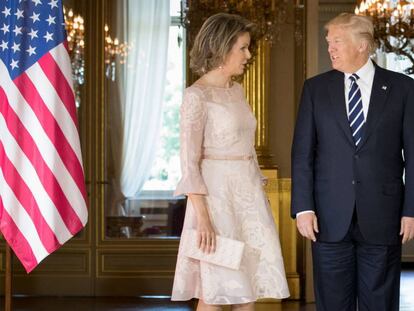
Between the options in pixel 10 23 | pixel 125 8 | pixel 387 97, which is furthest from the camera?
pixel 125 8

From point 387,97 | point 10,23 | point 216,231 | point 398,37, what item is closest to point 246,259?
point 216,231

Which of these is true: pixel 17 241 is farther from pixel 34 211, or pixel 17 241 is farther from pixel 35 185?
pixel 35 185

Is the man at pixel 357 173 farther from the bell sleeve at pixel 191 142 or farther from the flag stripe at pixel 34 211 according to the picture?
the flag stripe at pixel 34 211

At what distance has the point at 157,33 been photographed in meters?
7.14

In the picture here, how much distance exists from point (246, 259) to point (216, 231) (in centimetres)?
18

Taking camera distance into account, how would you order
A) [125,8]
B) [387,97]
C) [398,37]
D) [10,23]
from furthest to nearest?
[398,37]
[125,8]
[10,23]
[387,97]

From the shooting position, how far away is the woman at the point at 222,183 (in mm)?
3744

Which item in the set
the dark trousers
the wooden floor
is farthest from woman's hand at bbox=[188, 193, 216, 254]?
the wooden floor

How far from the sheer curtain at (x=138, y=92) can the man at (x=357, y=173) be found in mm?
3411

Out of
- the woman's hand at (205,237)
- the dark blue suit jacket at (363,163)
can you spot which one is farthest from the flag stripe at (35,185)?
the dark blue suit jacket at (363,163)

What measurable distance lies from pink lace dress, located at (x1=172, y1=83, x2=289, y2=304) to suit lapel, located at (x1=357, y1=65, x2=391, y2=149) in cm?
50

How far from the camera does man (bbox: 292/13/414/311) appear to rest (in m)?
3.75

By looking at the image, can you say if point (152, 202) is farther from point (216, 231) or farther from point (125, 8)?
point (216, 231)

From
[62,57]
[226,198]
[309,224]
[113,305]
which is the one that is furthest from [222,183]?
[113,305]
